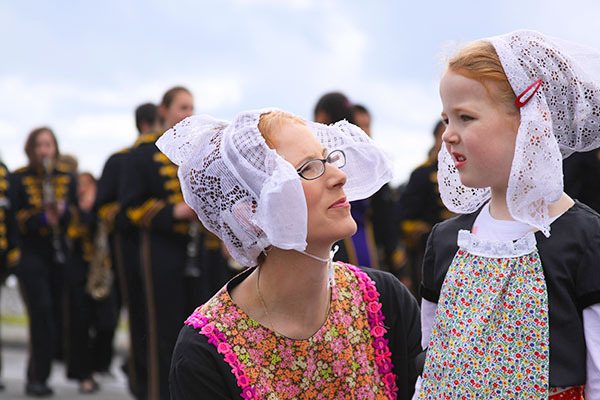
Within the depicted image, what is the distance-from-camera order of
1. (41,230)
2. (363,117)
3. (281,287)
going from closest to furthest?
1. (281,287)
2. (363,117)
3. (41,230)

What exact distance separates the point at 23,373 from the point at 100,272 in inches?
58.2

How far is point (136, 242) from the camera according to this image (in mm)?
6848

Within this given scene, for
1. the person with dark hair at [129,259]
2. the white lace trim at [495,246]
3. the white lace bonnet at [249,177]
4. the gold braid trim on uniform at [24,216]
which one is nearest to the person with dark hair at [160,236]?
the person with dark hair at [129,259]

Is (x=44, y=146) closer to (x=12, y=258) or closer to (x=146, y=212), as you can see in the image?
(x=12, y=258)

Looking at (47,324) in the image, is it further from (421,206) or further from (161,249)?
(421,206)

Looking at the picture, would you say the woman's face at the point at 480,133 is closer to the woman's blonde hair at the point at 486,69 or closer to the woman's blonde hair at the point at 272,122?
the woman's blonde hair at the point at 486,69

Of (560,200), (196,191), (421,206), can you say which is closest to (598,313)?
(560,200)

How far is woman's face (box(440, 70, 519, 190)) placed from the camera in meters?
2.42

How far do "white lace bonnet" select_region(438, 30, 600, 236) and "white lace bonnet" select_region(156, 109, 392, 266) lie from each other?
0.54 m

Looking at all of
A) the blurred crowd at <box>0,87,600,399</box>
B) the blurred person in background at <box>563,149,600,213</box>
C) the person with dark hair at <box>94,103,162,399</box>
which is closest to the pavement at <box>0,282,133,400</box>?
the blurred crowd at <box>0,87,600,399</box>

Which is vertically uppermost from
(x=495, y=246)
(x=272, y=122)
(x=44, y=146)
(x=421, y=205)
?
(x=272, y=122)

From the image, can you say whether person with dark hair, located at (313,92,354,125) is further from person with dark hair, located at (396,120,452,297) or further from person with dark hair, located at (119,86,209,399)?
person with dark hair, located at (396,120,452,297)

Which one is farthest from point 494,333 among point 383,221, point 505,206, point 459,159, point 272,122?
point 383,221

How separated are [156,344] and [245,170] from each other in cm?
379
